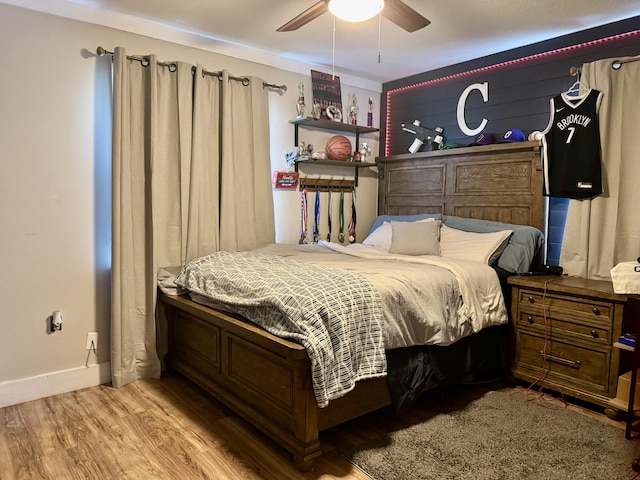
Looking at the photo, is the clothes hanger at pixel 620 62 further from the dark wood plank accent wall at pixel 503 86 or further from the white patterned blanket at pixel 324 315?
the white patterned blanket at pixel 324 315

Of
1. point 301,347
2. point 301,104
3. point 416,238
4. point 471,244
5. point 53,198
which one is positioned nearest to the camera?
point 301,347

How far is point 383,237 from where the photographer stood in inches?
149

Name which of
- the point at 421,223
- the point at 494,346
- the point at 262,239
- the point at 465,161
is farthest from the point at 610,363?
the point at 262,239

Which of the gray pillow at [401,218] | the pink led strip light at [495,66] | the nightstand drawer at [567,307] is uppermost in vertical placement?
the pink led strip light at [495,66]

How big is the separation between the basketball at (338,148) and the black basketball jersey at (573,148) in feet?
5.22

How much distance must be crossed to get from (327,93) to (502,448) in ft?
10.1

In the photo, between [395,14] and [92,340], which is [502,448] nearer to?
[395,14]

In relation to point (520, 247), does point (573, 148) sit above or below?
above

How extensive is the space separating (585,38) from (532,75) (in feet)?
1.32

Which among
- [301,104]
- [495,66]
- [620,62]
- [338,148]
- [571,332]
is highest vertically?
[495,66]

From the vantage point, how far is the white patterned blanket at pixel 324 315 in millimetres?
1925

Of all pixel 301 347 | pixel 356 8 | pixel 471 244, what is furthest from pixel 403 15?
pixel 301 347

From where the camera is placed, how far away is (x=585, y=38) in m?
3.09

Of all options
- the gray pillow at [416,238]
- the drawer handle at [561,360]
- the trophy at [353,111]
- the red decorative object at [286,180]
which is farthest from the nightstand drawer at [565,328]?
the trophy at [353,111]
